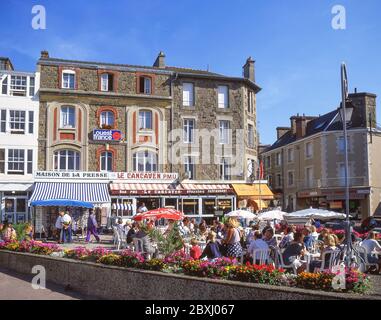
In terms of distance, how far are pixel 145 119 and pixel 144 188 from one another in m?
4.65

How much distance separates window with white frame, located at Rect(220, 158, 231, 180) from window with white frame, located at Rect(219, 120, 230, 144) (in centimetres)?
127

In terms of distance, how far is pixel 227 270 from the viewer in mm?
7840

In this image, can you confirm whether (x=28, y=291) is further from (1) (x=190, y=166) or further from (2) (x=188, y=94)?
(2) (x=188, y=94)

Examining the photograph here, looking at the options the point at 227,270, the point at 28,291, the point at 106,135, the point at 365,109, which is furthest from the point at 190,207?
the point at 227,270

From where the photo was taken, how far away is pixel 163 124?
29.5 metres

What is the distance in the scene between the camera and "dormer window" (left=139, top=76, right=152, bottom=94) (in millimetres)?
29500

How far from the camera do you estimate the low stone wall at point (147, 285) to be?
6596 millimetres

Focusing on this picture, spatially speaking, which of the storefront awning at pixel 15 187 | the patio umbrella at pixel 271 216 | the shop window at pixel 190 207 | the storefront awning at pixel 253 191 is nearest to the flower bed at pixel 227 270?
the patio umbrella at pixel 271 216

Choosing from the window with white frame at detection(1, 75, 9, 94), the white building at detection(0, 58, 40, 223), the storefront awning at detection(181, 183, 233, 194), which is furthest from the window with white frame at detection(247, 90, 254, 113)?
the window with white frame at detection(1, 75, 9, 94)

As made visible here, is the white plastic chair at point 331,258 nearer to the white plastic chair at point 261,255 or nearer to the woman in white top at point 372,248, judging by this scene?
the white plastic chair at point 261,255

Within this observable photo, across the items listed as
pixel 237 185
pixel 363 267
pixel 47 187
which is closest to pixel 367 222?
pixel 237 185

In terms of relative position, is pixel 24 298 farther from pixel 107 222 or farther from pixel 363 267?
pixel 107 222

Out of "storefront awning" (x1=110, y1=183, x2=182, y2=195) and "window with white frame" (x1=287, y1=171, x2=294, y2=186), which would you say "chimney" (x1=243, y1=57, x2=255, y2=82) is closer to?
"storefront awning" (x1=110, y1=183, x2=182, y2=195)
